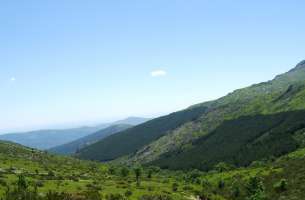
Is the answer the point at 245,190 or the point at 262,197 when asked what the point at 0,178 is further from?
the point at 245,190

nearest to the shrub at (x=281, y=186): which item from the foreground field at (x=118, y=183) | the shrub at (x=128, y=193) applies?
the foreground field at (x=118, y=183)

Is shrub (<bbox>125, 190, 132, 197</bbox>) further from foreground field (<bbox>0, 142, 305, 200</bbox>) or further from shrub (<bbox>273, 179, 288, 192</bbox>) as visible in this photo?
shrub (<bbox>273, 179, 288, 192</bbox>)

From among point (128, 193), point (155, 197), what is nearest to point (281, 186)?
point (155, 197)

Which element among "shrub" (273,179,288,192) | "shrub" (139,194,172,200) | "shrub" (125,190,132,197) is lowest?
"shrub" (273,179,288,192)

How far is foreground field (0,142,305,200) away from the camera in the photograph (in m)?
52.7

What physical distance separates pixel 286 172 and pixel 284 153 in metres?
68.3

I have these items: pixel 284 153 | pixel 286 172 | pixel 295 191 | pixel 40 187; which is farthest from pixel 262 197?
pixel 284 153

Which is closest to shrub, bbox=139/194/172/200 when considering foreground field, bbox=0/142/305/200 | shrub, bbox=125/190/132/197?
foreground field, bbox=0/142/305/200

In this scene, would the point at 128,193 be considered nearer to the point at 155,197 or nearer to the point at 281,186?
the point at 155,197

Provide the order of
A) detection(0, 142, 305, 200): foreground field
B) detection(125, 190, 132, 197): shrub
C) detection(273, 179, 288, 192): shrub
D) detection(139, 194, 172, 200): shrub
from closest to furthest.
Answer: detection(0, 142, 305, 200): foreground field → detection(139, 194, 172, 200): shrub → detection(125, 190, 132, 197): shrub → detection(273, 179, 288, 192): shrub

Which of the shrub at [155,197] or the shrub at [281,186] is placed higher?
the shrub at [155,197]

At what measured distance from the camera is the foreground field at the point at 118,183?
52.7m

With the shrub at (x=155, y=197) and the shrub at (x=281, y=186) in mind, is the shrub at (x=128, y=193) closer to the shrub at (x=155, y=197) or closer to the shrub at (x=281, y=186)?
the shrub at (x=155, y=197)

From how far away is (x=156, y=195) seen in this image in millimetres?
63844
